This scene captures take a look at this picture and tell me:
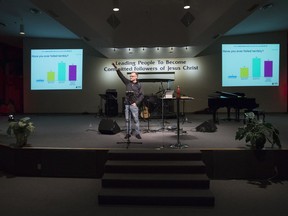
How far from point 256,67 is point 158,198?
925 centimetres

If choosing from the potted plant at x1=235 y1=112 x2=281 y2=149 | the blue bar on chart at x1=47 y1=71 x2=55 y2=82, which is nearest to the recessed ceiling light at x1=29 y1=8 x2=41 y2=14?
the blue bar on chart at x1=47 y1=71 x2=55 y2=82

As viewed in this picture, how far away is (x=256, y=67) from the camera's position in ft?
37.5

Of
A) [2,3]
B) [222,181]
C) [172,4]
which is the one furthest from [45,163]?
[172,4]

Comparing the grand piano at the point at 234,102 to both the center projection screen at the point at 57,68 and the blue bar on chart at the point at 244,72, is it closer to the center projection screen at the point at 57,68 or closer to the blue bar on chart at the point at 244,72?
the blue bar on chart at the point at 244,72

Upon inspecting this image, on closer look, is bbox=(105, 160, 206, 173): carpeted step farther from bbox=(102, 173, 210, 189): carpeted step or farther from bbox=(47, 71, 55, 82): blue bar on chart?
bbox=(47, 71, 55, 82): blue bar on chart

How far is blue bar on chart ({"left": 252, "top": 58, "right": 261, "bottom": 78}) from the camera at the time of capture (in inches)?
449

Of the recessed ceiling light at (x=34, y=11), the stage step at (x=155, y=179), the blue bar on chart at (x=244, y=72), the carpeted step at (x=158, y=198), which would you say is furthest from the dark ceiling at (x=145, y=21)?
the carpeted step at (x=158, y=198)

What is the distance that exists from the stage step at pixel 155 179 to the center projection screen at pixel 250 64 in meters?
7.83

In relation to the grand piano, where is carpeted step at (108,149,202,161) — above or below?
below

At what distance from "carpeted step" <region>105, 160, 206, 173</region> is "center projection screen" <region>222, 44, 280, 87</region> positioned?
800cm

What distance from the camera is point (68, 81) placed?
481 inches

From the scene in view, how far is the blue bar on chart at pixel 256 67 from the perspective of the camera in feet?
37.4

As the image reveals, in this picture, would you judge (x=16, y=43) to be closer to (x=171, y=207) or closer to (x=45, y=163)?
(x=45, y=163)

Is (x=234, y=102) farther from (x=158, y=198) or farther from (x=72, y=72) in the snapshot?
(x=72, y=72)
